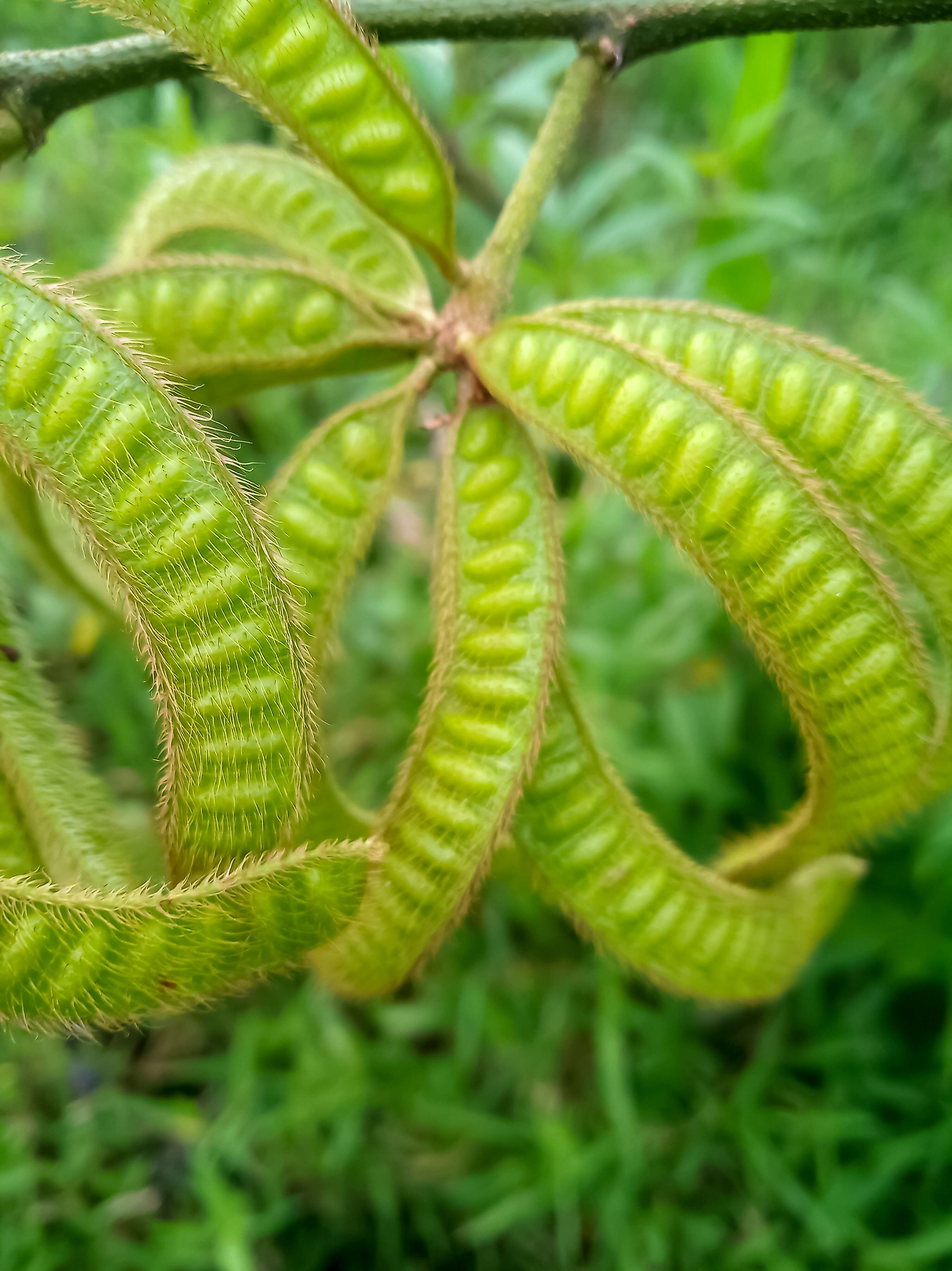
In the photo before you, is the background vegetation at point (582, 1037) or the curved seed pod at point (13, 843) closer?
the curved seed pod at point (13, 843)

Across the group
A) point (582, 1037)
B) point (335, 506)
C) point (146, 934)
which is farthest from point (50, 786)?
point (582, 1037)

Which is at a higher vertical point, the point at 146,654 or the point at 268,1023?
the point at 146,654

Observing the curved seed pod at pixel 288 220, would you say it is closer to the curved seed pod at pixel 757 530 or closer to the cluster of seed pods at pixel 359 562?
the cluster of seed pods at pixel 359 562

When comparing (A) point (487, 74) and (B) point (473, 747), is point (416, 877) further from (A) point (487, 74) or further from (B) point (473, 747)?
(A) point (487, 74)

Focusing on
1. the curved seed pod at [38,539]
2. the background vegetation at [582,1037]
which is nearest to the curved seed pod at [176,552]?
the curved seed pod at [38,539]

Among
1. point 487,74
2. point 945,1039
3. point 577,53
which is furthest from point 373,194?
point 487,74

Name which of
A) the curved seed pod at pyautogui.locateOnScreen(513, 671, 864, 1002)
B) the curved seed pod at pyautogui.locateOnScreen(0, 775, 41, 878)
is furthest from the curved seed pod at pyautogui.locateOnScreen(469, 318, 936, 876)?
the curved seed pod at pyautogui.locateOnScreen(0, 775, 41, 878)
